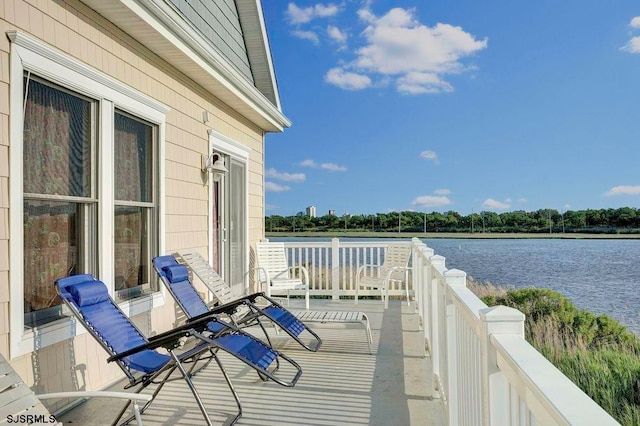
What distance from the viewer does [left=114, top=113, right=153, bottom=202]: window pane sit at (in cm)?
443

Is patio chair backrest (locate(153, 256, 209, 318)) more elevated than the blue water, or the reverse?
patio chair backrest (locate(153, 256, 209, 318))

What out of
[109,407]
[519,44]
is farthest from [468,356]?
[519,44]

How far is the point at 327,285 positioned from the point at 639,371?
4998 mm

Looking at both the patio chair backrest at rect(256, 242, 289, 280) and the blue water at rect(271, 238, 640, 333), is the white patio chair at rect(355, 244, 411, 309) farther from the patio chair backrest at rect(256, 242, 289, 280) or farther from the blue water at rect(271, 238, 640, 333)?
the blue water at rect(271, 238, 640, 333)

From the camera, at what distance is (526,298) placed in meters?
8.66

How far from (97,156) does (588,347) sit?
22.6ft

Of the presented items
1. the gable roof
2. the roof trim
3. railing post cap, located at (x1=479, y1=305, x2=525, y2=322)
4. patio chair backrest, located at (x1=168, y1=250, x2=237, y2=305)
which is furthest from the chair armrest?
the roof trim

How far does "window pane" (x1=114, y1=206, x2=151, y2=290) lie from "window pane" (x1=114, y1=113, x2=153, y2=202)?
0.15 m

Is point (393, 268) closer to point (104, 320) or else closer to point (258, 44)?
point (258, 44)

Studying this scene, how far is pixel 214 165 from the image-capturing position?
A: 637 cm

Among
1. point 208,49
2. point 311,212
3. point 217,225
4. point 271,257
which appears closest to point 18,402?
point 208,49

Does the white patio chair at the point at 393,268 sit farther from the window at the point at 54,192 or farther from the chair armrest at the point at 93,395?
the chair armrest at the point at 93,395

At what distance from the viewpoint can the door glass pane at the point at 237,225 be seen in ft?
24.2

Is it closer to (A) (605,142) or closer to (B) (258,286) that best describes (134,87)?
(B) (258,286)
